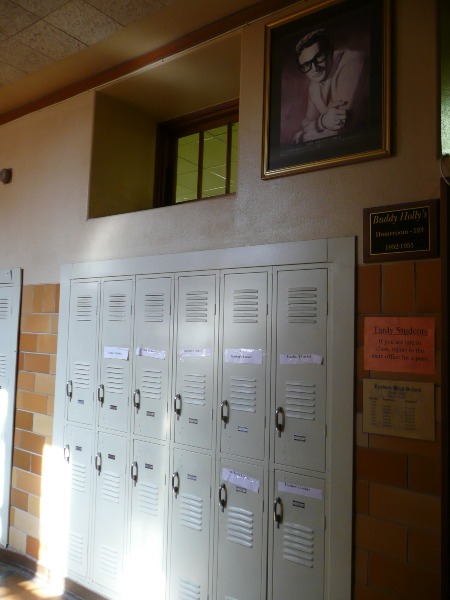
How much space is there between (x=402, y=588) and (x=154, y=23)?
288 centimetres

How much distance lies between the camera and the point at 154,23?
2668 millimetres

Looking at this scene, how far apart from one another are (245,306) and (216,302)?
7.1 inches

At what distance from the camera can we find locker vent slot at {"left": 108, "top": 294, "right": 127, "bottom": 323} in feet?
9.62

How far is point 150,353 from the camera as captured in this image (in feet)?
9.15

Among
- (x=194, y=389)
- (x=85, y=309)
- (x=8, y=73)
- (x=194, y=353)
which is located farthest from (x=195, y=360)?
(x=8, y=73)

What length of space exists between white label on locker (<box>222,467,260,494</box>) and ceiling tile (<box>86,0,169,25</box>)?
2272mm

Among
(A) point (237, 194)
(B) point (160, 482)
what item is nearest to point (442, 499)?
(B) point (160, 482)

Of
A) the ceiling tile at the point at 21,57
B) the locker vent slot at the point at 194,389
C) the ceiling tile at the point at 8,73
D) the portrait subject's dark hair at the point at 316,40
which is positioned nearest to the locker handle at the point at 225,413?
the locker vent slot at the point at 194,389

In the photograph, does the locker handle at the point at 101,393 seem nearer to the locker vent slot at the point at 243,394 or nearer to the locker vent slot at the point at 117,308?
the locker vent slot at the point at 117,308

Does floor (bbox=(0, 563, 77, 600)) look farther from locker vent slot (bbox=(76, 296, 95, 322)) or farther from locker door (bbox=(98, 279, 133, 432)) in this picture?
locker vent slot (bbox=(76, 296, 95, 322))

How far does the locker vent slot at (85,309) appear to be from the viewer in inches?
122

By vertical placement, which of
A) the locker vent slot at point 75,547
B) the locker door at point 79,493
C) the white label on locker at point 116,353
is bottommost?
the locker vent slot at point 75,547

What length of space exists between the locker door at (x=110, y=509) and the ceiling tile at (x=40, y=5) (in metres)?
2.27

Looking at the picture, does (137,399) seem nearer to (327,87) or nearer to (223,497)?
(223,497)
